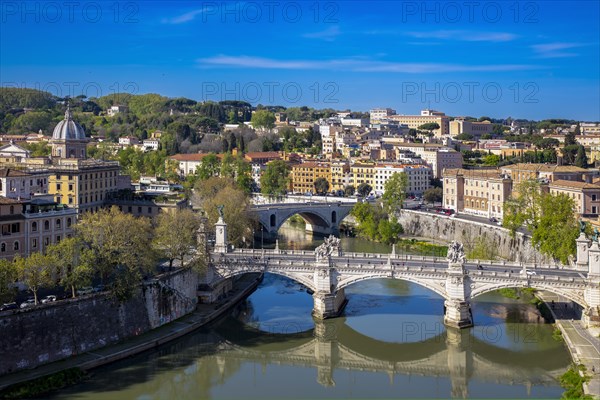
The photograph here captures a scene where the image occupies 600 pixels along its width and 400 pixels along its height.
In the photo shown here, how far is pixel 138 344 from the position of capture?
22.1 meters

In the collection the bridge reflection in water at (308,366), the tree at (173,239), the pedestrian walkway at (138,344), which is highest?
the tree at (173,239)

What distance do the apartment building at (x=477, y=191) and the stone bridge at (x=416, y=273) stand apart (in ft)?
57.5

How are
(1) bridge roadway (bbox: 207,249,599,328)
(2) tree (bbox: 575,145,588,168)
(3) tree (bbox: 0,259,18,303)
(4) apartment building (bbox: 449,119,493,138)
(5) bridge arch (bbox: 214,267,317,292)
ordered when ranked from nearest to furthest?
(3) tree (bbox: 0,259,18,303), (1) bridge roadway (bbox: 207,249,599,328), (5) bridge arch (bbox: 214,267,317,292), (2) tree (bbox: 575,145,588,168), (4) apartment building (bbox: 449,119,493,138)

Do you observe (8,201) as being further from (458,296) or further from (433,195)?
(433,195)

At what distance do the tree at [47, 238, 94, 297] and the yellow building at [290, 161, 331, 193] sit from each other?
38871 mm

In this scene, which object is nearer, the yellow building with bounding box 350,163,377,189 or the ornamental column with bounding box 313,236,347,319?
the ornamental column with bounding box 313,236,347,319

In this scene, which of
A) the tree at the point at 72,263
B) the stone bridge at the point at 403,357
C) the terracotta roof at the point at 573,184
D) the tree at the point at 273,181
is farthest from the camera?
the tree at the point at 273,181

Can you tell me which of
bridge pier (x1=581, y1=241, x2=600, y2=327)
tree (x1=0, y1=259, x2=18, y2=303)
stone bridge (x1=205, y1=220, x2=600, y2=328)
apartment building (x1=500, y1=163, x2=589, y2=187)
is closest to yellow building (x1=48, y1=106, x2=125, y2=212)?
stone bridge (x1=205, y1=220, x2=600, y2=328)

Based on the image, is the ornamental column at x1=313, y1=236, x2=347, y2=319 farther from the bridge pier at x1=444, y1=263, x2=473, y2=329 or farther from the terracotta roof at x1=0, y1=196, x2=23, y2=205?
the terracotta roof at x1=0, y1=196, x2=23, y2=205

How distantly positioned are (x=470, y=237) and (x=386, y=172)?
58.2ft

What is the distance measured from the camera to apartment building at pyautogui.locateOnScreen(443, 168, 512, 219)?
44.0 m

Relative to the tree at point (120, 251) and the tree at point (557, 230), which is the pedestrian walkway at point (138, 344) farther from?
the tree at point (557, 230)

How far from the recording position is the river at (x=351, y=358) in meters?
20.2

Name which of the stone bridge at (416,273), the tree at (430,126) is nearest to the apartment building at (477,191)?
the stone bridge at (416,273)
